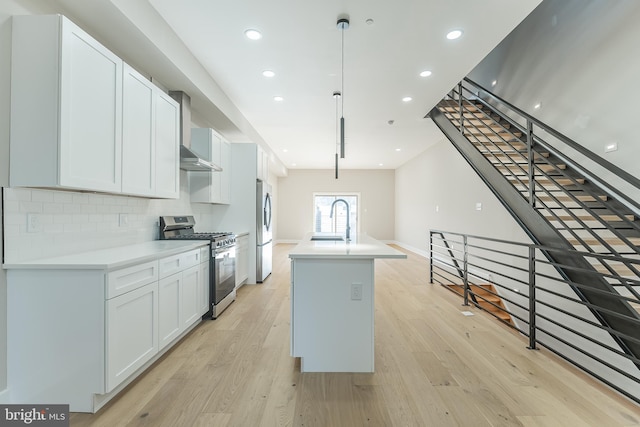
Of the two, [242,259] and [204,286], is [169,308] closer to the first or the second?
[204,286]

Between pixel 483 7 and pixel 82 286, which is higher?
pixel 483 7

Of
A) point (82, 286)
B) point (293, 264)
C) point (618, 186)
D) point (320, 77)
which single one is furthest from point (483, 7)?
point (82, 286)

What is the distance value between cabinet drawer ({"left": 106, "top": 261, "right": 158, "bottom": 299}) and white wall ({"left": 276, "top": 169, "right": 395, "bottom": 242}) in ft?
27.3

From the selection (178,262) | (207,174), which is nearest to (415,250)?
(207,174)

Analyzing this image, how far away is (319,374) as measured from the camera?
6.97 ft

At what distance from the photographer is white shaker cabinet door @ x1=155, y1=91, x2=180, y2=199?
2633 mm

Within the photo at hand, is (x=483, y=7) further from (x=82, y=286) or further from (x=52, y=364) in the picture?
(x=52, y=364)

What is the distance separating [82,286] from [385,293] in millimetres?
3525

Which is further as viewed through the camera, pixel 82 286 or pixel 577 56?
pixel 577 56

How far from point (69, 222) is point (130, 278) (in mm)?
665

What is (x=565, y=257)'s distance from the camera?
253 centimetres

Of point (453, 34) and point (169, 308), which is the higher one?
point (453, 34)

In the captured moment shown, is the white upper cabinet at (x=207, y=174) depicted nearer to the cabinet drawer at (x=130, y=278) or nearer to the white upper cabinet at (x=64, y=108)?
the white upper cabinet at (x=64, y=108)

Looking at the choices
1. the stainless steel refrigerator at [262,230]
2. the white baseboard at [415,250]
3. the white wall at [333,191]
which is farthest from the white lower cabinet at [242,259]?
the white wall at [333,191]
